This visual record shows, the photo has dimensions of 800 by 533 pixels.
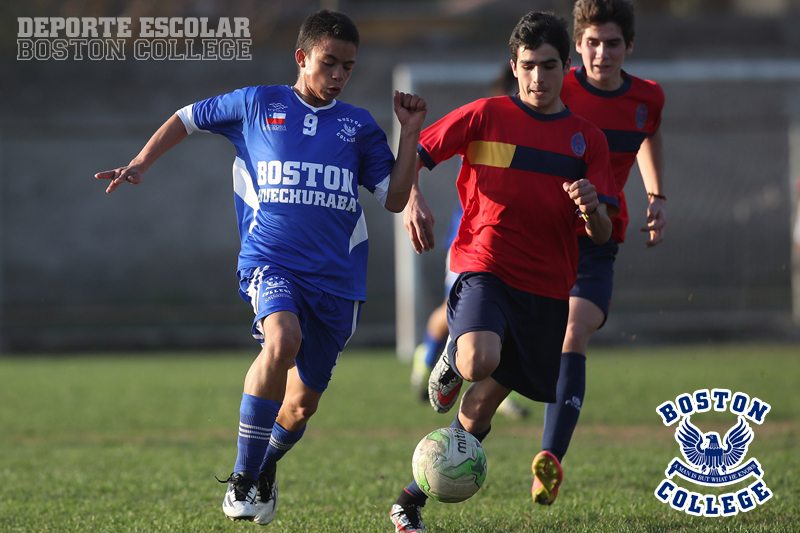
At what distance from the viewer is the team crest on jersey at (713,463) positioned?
12.2ft

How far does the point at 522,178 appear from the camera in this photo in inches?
135

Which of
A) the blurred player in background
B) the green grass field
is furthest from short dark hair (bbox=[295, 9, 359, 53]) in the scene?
the blurred player in background

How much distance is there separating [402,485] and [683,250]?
9035 mm

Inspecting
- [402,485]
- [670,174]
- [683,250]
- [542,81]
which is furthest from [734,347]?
[542,81]

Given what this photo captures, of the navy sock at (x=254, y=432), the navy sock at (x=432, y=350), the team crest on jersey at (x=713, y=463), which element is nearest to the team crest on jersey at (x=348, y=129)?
the navy sock at (x=254, y=432)

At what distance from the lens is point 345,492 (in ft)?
13.8

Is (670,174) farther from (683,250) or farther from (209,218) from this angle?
(209,218)

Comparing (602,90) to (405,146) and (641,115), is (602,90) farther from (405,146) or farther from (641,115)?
(405,146)

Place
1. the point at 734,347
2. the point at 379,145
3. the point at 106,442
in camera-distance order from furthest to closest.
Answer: the point at 734,347, the point at 106,442, the point at 379,145

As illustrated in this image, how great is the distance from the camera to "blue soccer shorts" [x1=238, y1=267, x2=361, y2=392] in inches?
129

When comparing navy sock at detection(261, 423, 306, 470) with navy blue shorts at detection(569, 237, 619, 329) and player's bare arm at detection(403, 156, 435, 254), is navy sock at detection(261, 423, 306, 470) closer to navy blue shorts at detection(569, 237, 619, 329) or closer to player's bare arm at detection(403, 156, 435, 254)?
player's bare arm at detection(403, 156, 435, 254)

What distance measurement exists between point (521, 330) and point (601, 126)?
1112 millimetres

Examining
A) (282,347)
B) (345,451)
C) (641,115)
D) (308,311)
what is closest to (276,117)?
(308,311)

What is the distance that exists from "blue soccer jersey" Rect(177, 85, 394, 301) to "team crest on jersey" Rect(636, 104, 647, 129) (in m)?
1.25
